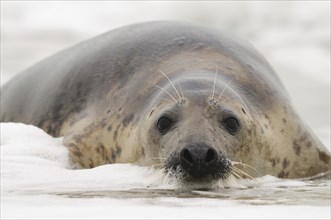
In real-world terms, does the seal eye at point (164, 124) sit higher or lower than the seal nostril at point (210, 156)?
higher

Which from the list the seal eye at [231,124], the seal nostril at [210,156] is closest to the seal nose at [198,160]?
the seal nostril at [210,156]

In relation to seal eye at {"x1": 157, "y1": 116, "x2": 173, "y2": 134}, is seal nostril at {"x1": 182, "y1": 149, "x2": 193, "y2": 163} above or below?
below

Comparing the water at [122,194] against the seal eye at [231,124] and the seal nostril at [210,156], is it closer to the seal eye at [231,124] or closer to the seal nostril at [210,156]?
the seal nostril at [210,156]

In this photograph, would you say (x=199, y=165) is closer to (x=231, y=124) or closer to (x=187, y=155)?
(x=187, y=155)

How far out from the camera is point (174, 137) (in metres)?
4.47

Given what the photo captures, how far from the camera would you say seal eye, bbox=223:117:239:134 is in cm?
470

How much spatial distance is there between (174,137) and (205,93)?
56 centimetres

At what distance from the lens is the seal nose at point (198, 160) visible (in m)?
3.97

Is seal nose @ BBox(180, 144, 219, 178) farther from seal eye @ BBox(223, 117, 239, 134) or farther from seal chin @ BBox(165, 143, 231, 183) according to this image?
seal eye @ BBox(223, 117, 239, 134)

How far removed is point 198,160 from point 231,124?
2.75ft

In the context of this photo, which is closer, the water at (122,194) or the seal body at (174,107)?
the water at (122,194)

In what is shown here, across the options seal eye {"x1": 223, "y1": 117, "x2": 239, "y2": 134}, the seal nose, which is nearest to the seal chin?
the seal nose

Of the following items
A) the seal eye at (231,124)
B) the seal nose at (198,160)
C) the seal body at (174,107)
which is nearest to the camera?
the seal nose at (198,160)

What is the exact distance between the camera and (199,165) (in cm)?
397
